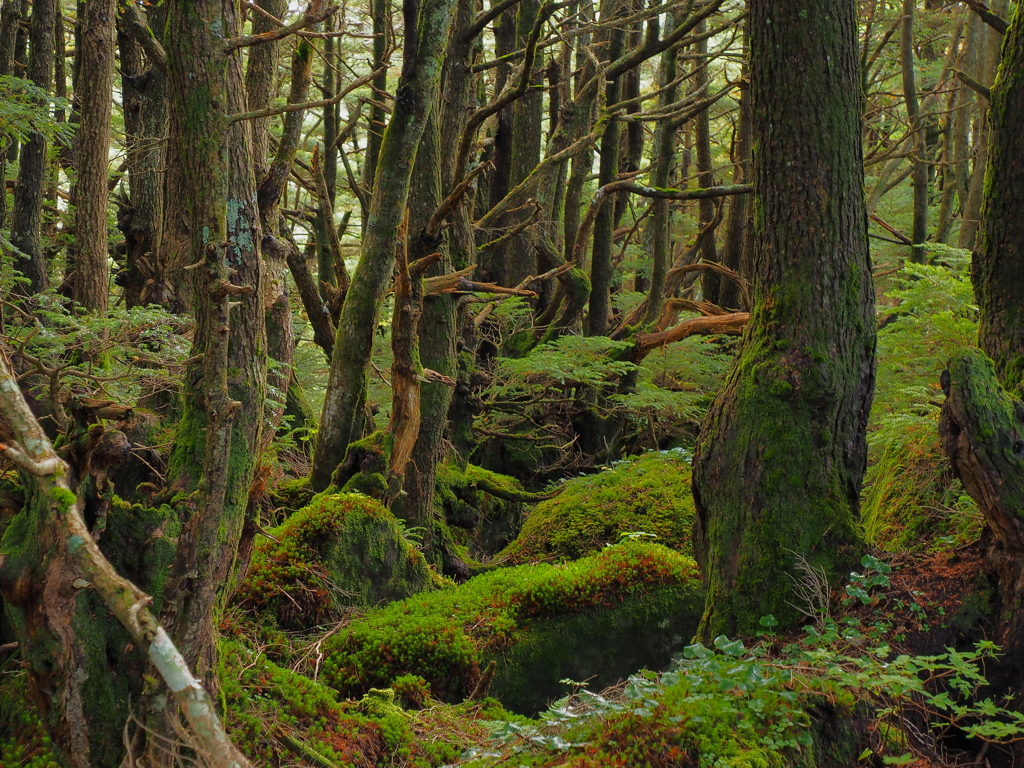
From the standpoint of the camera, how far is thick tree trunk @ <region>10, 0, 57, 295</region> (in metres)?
9.59

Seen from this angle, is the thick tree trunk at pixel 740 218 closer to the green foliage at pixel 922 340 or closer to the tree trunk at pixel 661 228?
the tree trunk at pixel 661 228

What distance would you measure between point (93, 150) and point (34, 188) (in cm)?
154

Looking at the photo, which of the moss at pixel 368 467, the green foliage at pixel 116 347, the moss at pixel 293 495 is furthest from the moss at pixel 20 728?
the moss at pixel 293 495

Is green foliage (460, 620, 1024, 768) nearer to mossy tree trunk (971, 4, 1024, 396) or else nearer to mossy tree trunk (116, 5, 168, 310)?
mossy tree trunk (971, 4, 1024, 396)

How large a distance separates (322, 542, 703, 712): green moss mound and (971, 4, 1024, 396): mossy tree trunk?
2744 millimetres

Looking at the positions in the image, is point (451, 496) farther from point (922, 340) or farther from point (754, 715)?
point (754, 715)

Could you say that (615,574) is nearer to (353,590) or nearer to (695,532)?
(695,532)

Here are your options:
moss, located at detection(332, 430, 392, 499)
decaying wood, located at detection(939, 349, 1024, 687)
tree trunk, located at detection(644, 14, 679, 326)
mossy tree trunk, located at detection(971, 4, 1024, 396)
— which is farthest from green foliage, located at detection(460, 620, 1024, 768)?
tree trunk, located at detection(644, 14, 679, 326)

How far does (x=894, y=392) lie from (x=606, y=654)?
11.8 feet

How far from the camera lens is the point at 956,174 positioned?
12.8 meters

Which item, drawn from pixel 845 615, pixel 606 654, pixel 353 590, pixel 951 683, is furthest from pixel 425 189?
pixel 951 683

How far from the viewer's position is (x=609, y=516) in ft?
25.8

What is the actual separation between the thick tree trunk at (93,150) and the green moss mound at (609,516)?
217 inches

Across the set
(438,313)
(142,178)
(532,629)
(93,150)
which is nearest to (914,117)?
(438,313)
